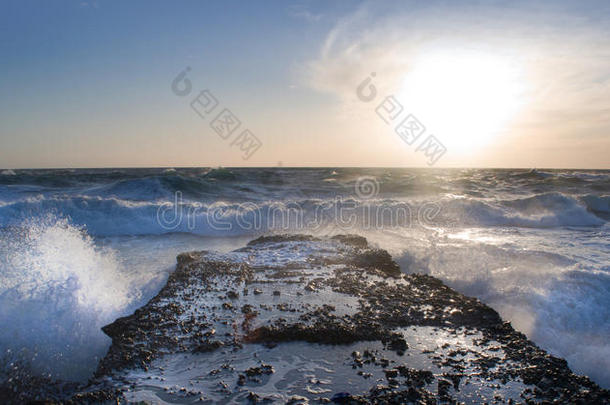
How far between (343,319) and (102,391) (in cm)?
245

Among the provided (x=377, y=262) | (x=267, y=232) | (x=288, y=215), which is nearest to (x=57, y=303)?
(x=377, y=262)

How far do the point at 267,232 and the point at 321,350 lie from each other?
26.5 ft

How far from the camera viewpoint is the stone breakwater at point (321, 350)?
287 centimetres

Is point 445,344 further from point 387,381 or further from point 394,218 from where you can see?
point 394,218

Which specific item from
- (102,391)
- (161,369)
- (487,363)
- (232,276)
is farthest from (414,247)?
(102,391)

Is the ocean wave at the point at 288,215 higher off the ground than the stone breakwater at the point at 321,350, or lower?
higher

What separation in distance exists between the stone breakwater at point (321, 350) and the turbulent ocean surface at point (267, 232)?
46 centimetres

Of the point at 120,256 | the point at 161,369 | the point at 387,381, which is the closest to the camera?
the point at 387,381

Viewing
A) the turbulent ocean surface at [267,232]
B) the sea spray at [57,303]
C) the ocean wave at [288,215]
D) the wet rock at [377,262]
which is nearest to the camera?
the sea spray at [57,303]

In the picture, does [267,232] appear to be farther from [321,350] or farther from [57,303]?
[321,350]

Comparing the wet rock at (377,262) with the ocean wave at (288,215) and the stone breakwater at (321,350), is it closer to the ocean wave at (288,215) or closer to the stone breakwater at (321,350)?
the stone breakwater at (321,350)

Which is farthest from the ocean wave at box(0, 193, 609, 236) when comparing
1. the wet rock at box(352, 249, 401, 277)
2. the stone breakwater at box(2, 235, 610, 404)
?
the stone breakwater at box(2, 235, 610, 404)

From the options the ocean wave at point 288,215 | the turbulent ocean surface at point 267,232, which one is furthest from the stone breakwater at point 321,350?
Answer: the ocean wave at point 288,215

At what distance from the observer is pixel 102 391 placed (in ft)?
9.24
